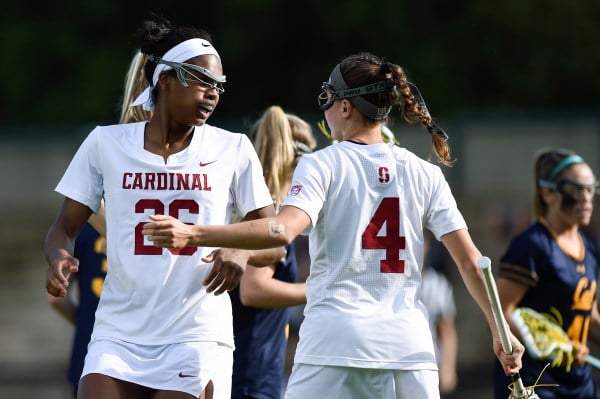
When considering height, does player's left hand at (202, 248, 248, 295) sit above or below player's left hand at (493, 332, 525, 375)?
above

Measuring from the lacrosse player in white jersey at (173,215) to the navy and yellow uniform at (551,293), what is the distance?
2007 millimetres

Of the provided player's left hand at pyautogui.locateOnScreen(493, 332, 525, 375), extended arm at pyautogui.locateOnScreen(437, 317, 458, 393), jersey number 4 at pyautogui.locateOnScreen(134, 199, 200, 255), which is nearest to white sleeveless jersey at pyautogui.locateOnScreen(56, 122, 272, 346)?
jersey number 4 at pyautogui.locateOnScreen(134, 199, 200, 255)

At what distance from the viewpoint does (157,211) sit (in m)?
5.61

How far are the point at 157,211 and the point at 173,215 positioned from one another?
70 mm

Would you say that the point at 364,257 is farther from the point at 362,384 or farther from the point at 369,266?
the point at 362,384

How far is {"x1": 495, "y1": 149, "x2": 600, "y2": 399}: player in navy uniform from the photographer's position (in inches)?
288

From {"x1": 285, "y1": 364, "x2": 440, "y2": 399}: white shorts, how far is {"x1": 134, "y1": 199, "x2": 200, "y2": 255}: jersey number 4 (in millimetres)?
742

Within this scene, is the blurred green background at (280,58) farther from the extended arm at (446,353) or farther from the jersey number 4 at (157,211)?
the jersey number 4 at (157,211)

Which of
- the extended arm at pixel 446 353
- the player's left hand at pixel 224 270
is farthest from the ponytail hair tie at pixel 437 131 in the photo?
the extended arm at pixel 446 353

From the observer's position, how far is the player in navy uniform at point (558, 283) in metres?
7.30

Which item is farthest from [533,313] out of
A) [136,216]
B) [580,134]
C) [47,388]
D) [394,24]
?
[394,24]

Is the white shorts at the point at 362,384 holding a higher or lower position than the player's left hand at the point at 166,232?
lower

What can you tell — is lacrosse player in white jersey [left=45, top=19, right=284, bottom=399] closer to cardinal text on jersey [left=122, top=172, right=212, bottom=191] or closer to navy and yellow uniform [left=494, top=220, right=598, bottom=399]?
cardinal text on jersey [left=122, top=172, right=212, bottom=191]

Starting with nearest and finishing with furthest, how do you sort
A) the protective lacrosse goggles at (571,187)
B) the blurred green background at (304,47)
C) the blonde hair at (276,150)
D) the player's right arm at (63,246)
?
1. the player's right arm at (63,246)
2. the blonde hair at (276,150)
3. the protective lacrosse goggles at (571,187)
4. the blurred green background at (304,47)
